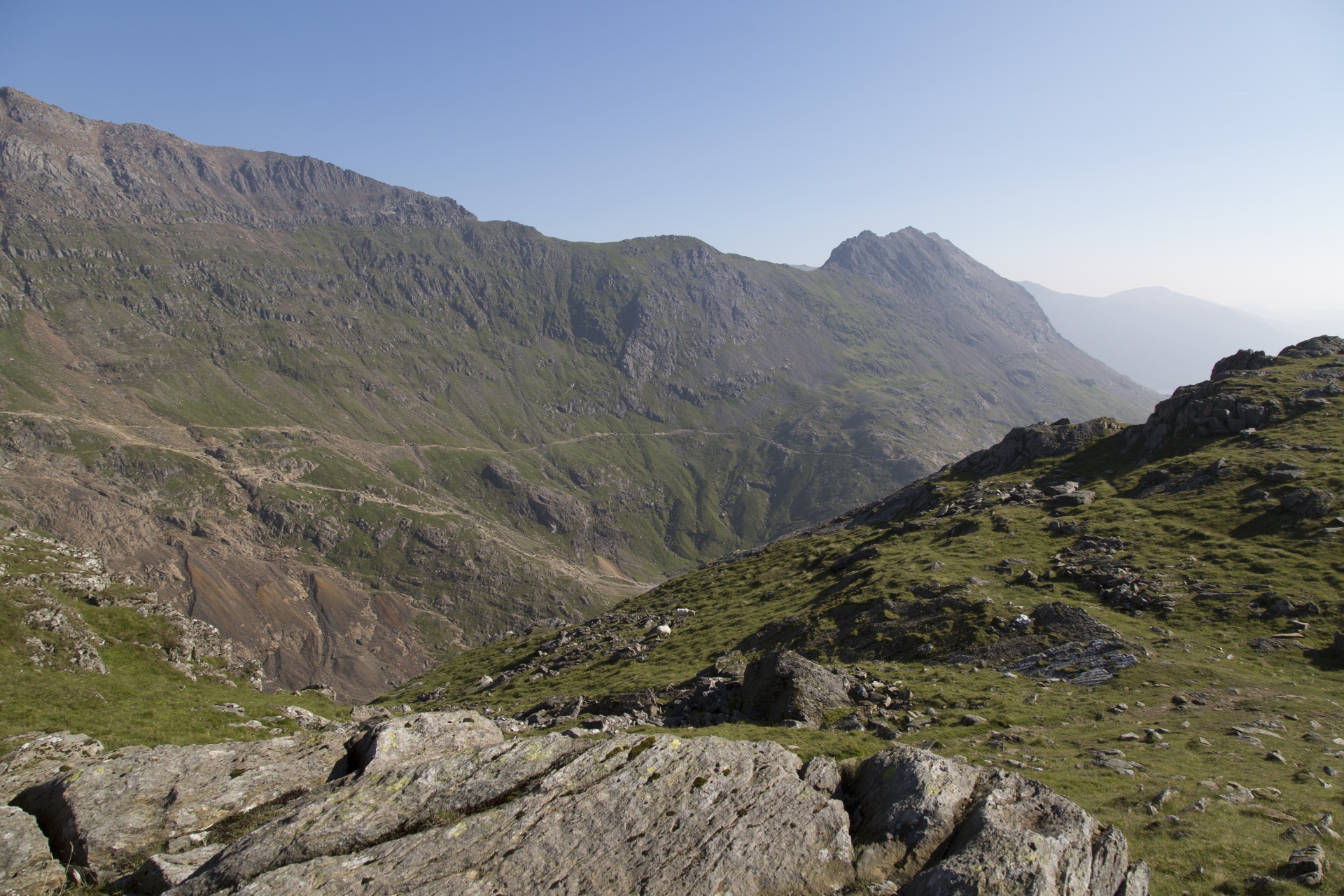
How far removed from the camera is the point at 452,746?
74.7 ft

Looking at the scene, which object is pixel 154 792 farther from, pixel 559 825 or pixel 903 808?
pixel 903 808

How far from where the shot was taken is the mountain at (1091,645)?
24609 millimetres

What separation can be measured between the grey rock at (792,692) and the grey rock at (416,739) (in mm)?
16689

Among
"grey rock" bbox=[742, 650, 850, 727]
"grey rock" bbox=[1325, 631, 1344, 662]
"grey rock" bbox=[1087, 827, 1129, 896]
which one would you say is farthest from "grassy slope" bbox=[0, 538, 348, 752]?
"grey rock" bbox=[1325, 631, 1344, 662]

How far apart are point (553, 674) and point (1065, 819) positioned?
64.3 m

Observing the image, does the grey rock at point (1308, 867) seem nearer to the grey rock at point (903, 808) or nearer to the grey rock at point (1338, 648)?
the grey rock at point (903, 808)

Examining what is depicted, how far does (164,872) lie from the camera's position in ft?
54.1

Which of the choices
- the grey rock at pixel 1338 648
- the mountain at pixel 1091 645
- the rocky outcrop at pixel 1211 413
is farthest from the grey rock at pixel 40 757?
the rocky outcrop at pixel 1211 413

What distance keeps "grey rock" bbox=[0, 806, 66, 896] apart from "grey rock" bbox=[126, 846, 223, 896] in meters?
1.97

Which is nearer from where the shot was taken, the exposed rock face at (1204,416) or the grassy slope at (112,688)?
the grassy slope at (112,688)

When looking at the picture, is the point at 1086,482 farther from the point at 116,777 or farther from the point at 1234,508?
the point at 116,777

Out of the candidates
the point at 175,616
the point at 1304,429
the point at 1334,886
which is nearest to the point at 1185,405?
the point at 1304,429

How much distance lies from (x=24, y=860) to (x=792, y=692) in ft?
101

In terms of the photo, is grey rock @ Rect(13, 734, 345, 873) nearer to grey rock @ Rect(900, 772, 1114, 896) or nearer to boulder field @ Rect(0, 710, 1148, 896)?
boulder field @ Rect(0, 710, 1148, 896)
